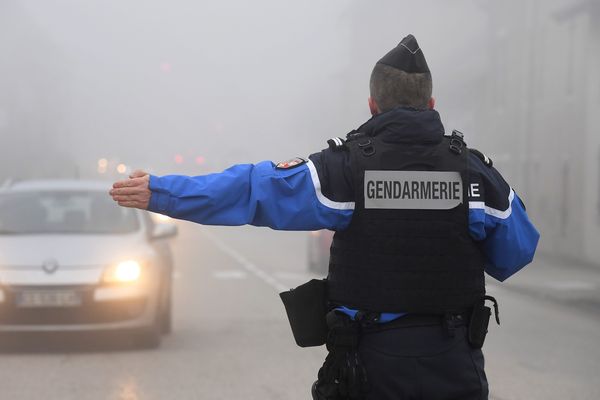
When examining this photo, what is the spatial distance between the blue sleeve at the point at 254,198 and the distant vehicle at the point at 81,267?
5614mm

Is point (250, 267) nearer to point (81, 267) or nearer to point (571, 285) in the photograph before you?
point (571, 285)

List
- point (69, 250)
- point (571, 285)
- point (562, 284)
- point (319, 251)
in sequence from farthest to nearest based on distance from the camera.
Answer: point (319, 251) < point (562, 284) < point (571, 285) < point (69, 250)

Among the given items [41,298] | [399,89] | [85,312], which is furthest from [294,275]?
[399,89]

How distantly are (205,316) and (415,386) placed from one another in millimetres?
8895

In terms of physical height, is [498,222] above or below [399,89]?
below

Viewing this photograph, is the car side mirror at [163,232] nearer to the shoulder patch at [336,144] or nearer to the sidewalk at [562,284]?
the sidewalk at [562,284]

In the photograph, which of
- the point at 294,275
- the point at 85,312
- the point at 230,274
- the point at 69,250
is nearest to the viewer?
the point at 85,312

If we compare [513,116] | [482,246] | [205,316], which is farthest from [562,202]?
[482,246]

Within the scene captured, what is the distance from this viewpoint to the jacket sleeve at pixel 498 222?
336cm

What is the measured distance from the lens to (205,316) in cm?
1195

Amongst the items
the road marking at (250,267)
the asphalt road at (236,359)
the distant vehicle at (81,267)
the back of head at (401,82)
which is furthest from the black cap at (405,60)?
the road marking at (250,267)

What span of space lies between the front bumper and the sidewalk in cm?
688

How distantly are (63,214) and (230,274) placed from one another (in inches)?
351

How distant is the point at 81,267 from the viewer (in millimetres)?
8789
